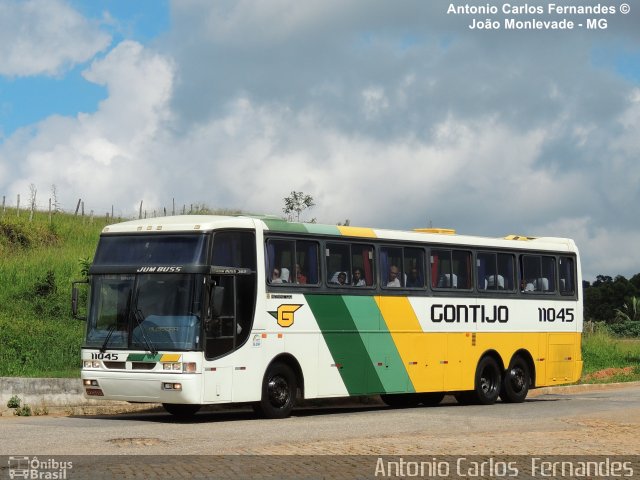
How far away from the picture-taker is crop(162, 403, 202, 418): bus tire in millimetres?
21531

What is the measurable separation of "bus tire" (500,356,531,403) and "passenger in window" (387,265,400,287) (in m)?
4.34

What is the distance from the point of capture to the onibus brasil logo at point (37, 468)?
12.2 metres

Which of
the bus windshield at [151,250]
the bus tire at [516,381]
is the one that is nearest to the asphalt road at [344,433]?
the bus windshield at [151,250]

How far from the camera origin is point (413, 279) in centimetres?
2428

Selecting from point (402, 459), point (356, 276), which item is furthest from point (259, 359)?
point (402, 459)

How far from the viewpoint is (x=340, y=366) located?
22484 millimetres

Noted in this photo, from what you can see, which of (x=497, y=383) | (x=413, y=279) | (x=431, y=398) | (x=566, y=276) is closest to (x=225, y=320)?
(x=413, y=279)

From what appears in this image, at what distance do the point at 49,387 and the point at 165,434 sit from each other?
6.95 metres

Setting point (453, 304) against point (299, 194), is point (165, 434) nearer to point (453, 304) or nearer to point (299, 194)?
point (453, 304)

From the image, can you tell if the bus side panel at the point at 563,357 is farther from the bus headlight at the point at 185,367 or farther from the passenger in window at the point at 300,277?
the bus headlight at the point at 185,367

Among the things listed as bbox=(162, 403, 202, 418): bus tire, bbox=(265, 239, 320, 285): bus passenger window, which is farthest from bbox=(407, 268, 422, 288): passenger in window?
bbox=(162, 403, 202, 418): bus tire

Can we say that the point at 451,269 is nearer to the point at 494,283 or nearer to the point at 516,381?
the point at 494,283

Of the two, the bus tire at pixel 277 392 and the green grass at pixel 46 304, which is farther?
the green grass at pixel 46 304

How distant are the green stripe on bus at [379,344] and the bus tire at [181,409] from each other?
3405 millimetres
